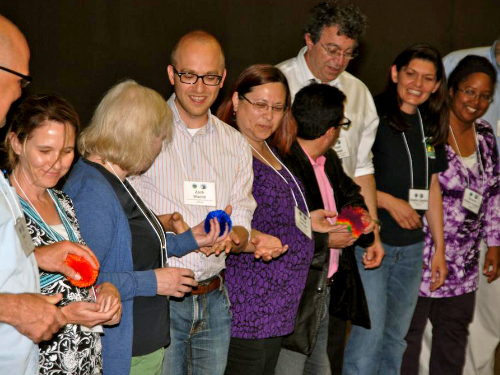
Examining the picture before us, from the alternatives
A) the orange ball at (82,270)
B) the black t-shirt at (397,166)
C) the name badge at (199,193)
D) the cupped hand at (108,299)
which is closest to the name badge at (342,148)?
the black t-shirt at (397,166)

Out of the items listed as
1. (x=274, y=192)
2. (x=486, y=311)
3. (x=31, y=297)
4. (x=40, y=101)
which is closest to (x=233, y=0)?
(x=274, y=192)

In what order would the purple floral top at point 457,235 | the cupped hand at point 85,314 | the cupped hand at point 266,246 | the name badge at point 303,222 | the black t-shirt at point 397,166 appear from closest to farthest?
1. the cupped hand at point 85,314
2. the cupped hand at point 266,246
3. the name badge at point 303,222
4. the black t-shirt at point 397,166
5. the purple floral top at point 457,235

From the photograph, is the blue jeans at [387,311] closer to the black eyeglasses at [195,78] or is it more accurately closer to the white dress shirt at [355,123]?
the white dress shirt at [355,123]

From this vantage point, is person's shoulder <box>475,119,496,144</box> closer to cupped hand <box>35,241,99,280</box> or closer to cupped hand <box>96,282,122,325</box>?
cupped hand <box>96,282,122,325</box>

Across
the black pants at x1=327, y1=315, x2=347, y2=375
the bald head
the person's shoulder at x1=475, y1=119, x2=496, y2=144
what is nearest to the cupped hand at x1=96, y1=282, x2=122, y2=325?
the bald head

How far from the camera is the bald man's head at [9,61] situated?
1742mm

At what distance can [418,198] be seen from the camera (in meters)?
3.77

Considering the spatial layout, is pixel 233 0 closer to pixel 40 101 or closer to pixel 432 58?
pixel 432 58

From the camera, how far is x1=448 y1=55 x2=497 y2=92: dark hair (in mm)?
4086

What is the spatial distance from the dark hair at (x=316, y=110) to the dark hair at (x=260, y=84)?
0.07m

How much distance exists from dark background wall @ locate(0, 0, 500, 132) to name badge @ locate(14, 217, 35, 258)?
164 centimetres

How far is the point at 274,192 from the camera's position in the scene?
3.00m

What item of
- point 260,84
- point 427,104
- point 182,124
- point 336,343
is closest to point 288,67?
point 260,84

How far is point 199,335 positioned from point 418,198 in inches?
64.7
